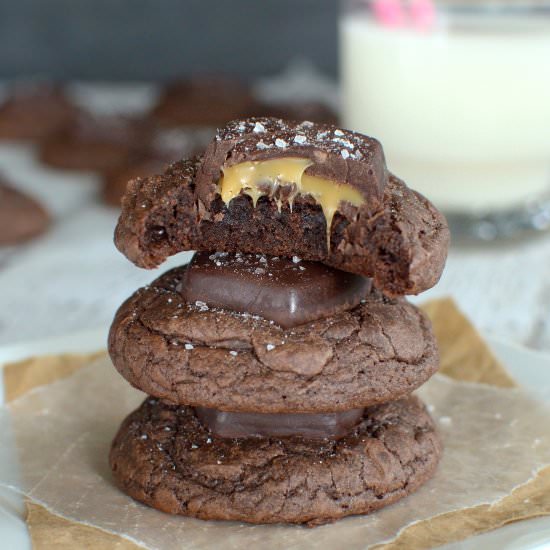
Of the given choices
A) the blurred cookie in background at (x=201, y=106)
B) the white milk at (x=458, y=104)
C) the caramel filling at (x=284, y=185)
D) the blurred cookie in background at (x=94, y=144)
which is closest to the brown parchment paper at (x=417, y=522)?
the caramel filling at (x=284, y=185)

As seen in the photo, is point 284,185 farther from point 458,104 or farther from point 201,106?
point 201,106

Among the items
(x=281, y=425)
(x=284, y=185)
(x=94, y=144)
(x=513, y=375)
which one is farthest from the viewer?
(x=94, y=144)

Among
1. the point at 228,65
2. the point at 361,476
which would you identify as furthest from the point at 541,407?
the point at 228,65

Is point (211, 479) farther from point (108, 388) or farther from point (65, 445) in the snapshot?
point (108, 388)

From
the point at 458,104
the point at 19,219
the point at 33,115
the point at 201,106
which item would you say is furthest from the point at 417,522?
the point at 33,115

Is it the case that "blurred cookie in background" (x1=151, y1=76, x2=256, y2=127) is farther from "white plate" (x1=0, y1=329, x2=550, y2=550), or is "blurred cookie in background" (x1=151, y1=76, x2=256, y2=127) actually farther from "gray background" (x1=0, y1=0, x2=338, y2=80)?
"white plate" (x1=0, y1=329, x2=550, y2=550)

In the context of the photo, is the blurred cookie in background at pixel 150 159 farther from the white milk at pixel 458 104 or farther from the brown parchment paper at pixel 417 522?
the brown parchment paper at pixel 417 522

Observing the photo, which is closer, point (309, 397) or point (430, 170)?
point (309, 397)
